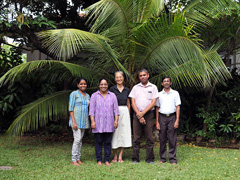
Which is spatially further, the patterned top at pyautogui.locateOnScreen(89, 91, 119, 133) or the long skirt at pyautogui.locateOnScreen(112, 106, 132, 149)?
the long skirt at pyautogui.locateOnScreen(112, 106, 132, 149)

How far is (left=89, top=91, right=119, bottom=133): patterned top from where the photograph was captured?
16.1 ft

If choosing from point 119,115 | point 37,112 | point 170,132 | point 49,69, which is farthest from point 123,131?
point 49,69

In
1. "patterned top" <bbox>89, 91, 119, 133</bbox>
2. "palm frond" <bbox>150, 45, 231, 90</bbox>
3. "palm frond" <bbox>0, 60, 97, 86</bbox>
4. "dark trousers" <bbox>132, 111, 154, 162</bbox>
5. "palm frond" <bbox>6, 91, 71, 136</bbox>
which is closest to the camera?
"patterned top" <bbox>89, 91, 119, 133</bbox>

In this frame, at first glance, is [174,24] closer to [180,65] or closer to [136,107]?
[180,65]

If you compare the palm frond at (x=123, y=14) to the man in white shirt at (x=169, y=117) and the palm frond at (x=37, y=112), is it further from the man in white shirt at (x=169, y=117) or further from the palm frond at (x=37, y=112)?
the palm frond at (x=37, y=112)

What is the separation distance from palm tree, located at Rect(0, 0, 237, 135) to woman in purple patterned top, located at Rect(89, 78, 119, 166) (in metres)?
0.60

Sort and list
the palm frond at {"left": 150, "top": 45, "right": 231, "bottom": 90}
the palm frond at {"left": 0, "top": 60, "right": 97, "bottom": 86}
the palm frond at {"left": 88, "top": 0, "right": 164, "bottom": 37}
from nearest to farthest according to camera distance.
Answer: the palm frond at {"left": 150, "top": 45, "right": 231, "bottom": 90}
the palm frond at {"left": 0, "top": 60, "right": 97, "bottom": 86}
the palm frond at {"left": 88, "top": 0, "right": 164, "bottom": 37}

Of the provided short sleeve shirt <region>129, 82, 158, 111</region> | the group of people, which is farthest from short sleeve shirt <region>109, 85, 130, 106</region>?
short sleeve shirt <region>129, 82, 158, 111</region>

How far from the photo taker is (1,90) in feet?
26.9

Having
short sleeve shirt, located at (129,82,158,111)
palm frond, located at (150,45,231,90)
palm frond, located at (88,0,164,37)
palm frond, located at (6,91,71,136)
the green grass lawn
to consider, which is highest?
palm frond, located at (88,0,164,37)

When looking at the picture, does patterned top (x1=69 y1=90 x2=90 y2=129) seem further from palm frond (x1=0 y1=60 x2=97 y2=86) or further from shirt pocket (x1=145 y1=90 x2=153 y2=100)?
shirt pocket (x1=145 y1=90 x2=153 y2=100)

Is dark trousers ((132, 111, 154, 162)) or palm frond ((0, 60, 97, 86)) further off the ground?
palm frond ((0, 60, 97, 86))

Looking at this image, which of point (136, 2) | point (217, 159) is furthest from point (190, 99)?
point (136, 2)

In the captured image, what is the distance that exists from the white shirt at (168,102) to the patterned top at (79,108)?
1367 millimetres
